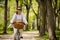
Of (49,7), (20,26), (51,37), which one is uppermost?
(49,7)

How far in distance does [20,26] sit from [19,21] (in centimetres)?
27

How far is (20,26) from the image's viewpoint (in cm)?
1061

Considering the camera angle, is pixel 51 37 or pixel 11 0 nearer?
pixel 51 37

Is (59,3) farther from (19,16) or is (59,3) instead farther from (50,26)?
(19,16)

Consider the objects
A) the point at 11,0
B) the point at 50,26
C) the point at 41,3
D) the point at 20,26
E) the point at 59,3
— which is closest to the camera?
the point at 20,26

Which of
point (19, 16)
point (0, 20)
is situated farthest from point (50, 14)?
point (0, 20)

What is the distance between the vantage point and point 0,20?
193ft

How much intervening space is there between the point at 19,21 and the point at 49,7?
18.3 feet

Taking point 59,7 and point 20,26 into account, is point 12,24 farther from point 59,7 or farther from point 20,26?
point 59,7

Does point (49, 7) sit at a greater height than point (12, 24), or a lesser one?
greater

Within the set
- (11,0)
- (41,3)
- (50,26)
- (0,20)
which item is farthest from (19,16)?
(0,20)

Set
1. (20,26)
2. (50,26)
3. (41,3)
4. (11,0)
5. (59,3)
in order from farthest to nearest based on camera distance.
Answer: (59,3) < (11,0) < (41,3) < (50,26) < (20,26)

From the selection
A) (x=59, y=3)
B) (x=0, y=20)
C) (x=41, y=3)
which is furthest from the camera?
(x=0, y=20)

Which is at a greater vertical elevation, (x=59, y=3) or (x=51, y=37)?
(x=59, y=3)
